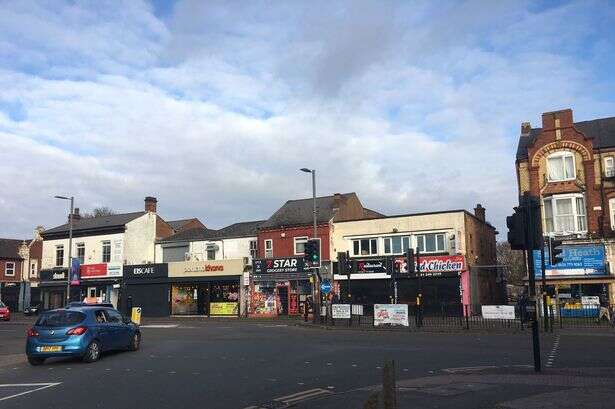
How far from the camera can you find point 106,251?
53188mm

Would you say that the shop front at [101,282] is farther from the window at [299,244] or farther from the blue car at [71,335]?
the blue car at [71,335]

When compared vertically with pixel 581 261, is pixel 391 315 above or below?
below

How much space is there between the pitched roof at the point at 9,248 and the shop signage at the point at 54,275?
9854 mm

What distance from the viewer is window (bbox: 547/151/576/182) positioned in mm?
37062

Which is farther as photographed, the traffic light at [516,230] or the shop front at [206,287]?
the shop front at [206,287]

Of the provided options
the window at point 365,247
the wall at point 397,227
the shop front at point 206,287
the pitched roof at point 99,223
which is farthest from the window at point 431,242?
the pitched roof at point 99,223

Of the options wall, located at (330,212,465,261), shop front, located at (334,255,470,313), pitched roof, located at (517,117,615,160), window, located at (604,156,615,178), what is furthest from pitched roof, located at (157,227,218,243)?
window, located at (604,156,615,178)

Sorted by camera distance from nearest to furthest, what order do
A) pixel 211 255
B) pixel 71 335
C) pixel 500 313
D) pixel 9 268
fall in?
pixel 71 335
pixel 500 313
pixel 211 255
pixel 9 268

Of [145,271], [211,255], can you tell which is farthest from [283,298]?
[145,271]

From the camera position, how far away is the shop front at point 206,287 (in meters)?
47.1

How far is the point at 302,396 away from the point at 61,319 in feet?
28.2

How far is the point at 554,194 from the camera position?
1459 inches

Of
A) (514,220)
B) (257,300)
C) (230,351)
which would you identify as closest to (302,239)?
(257,300)

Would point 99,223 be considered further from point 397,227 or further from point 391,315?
point 391,315
